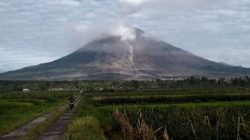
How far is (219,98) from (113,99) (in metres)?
15.9

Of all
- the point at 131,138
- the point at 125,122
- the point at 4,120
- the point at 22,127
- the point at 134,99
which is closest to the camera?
the point at 131,138

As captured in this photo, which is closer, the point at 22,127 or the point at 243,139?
the point at 243,139

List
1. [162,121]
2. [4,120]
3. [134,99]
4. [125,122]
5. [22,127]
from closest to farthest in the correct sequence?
[125,122]
[162,121]
[22,127]
[4,120]
[134,99]

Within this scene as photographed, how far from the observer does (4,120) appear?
37.2 m

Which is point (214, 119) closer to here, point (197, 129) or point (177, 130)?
point (177, 130)

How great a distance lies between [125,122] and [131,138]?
2815mm

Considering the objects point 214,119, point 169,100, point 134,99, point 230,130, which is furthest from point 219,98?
point 230,130

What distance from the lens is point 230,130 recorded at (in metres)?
26.0

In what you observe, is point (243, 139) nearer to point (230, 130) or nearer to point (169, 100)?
point (230, 130)

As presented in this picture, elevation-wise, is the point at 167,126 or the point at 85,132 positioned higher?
the point at 85,132

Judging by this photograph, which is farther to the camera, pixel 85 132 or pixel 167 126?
pixel 167 126

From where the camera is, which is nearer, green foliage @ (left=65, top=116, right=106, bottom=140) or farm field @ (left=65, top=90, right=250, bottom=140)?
green foliage @ (left=65, top=116, right=106, bottom=140)

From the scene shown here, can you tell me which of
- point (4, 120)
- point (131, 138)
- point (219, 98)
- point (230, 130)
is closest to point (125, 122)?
point (131, 138)

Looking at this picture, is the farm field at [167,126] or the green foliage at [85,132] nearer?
the green foliage at [85,132]
